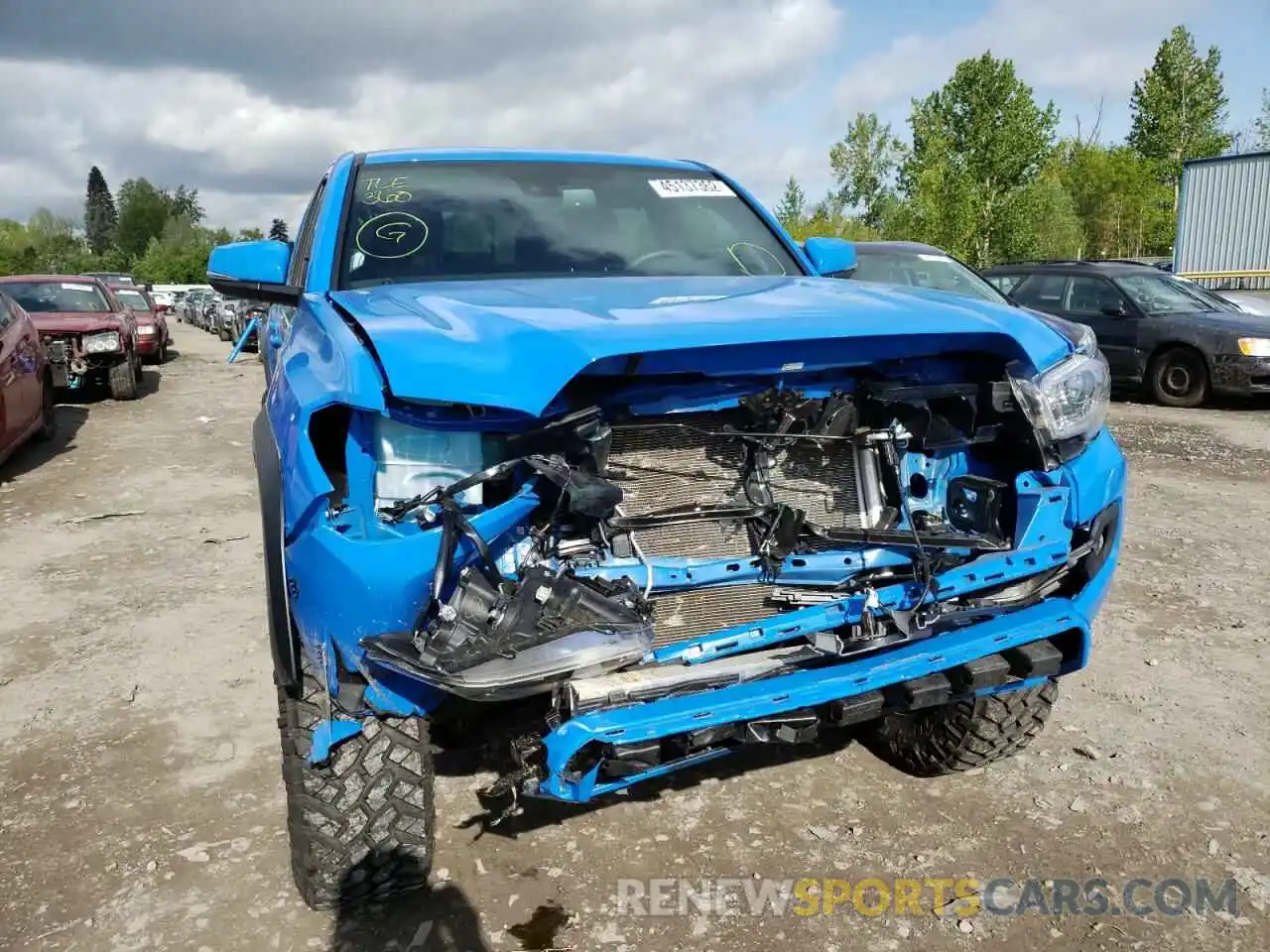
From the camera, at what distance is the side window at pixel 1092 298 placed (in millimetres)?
10547

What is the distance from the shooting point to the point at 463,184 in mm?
3533

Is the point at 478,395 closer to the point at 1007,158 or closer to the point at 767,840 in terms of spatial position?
the point at 767,840

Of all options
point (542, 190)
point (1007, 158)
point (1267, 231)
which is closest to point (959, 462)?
point (542, 190)

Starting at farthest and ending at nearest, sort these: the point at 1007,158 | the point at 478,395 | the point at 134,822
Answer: the point at 1007,158, the point at 134,822, the point at 478,395

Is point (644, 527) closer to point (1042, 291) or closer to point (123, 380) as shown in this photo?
point (1042, 291)

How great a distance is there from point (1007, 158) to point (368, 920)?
106 ft

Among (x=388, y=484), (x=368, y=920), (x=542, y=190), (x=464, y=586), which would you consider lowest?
(x=368, y=920)

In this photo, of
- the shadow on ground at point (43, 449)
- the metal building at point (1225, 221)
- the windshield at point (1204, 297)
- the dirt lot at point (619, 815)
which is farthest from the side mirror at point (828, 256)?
the metal building at point (1225, 221)

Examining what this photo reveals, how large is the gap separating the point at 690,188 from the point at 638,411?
1891 mm

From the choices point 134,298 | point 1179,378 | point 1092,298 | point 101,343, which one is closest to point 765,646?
point 1179,378

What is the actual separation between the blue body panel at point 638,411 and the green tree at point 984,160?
1186 inches

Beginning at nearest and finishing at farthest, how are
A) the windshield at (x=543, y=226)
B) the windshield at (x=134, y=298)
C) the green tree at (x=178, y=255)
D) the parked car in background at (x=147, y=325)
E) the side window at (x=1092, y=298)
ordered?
the windshield at (x=543, y=226) → the side window at (x=1092, y=298) → the parked car in background at (x=147, y=325) → the windshield at (x=134, y=298) → the green tree at (x=178, y=255)

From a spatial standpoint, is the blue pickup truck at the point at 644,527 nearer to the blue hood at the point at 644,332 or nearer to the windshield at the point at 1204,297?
the blue hood at the point at 644,332

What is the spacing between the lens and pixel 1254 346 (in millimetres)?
9625
